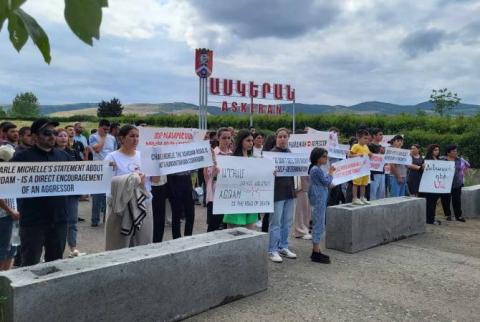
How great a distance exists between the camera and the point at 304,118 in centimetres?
→ 4003

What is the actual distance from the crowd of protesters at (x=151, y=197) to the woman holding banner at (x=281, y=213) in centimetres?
1

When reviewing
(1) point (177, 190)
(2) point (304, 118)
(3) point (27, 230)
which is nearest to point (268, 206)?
(1) point (177, 190)

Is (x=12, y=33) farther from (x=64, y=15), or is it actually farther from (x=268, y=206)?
(x=268, y=206)

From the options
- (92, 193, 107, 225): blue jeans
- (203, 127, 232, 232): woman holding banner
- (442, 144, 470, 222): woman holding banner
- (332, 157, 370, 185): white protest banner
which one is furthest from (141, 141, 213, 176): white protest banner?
(442, 144, 470, 222): woman holding banner

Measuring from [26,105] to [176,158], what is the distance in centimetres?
11530

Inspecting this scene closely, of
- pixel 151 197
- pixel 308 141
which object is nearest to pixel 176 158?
pixel 151 197

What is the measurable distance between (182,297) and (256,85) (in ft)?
79.9

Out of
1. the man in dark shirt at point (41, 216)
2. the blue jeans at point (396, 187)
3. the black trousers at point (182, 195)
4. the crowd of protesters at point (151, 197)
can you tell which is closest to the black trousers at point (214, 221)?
the crowd of protesters at point (151, 197)

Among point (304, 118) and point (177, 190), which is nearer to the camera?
point (177, 190)

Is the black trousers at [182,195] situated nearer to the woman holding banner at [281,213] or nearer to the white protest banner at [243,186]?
the white protest banner at [243,186]

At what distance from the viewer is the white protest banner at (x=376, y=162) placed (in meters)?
9.34

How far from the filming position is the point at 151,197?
5188 millimetres

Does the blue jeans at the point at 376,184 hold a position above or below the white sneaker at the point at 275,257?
above

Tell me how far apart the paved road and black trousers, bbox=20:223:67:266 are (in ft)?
5.14
